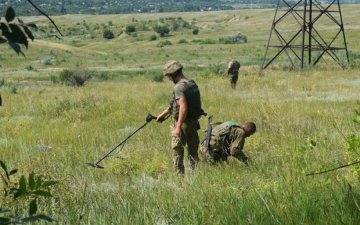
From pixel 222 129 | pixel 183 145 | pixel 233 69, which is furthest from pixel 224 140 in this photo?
pixel 233 69

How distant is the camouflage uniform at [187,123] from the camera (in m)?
7.77

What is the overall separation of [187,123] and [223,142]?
1.94 feet

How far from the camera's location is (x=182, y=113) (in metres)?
7.71

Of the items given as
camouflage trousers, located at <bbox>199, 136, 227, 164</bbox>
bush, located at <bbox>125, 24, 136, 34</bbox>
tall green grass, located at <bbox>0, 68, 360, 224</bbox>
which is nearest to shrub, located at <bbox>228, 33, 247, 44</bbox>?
bush, located at <bbox>125, 24, 136, 34</bbox>

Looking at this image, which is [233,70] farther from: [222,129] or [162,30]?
[162,30]

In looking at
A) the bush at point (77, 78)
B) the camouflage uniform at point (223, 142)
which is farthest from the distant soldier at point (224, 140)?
the bush at point (77, 78)

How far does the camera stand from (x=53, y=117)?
1545cm

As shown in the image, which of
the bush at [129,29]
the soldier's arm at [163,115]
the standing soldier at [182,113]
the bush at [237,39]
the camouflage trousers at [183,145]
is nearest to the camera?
the standing soldier at [182,113]

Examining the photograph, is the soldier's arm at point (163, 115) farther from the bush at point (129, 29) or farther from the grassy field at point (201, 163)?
the bush at point (129, 29)

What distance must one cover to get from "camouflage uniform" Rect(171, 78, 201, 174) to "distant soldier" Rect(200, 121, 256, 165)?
0.18 metres

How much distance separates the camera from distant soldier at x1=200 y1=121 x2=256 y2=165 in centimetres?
791

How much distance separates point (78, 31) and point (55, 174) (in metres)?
110

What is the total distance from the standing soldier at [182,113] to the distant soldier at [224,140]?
0.69 feet

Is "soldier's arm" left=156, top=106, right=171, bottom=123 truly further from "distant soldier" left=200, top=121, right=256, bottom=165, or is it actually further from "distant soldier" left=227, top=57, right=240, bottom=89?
"distant soldier" left=227, top=57, right=240, bottom=89
